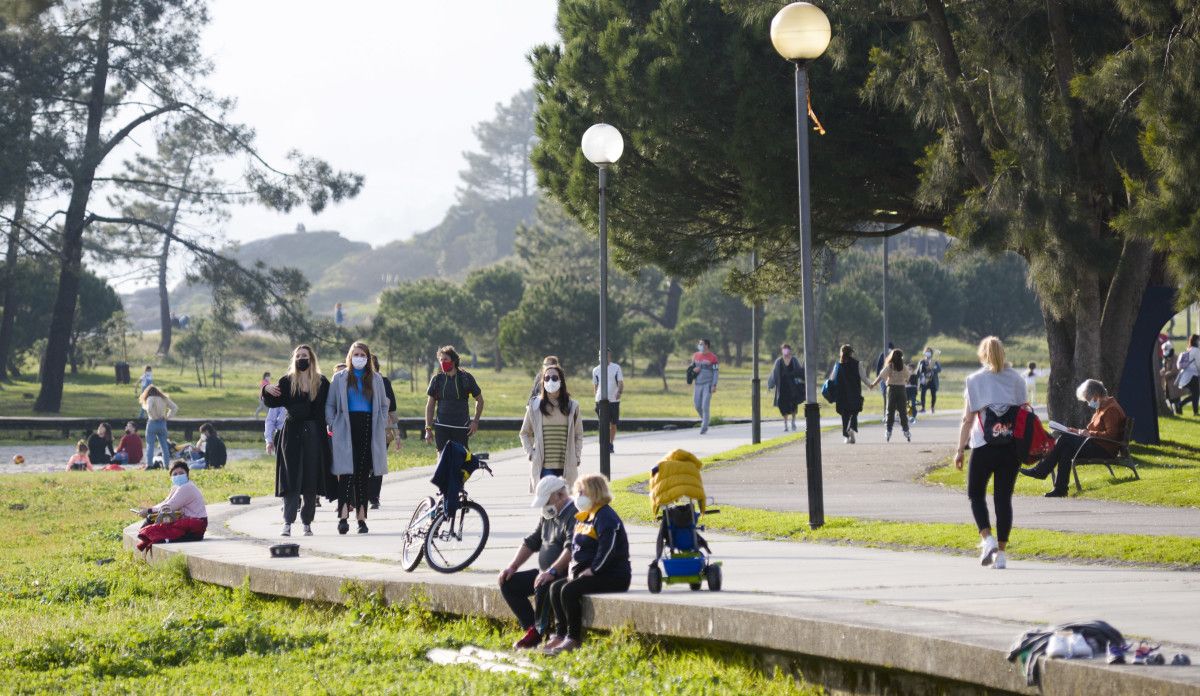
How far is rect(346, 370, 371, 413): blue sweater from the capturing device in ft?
46.2

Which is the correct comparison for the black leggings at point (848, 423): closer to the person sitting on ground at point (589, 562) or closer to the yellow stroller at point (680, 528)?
the yellow stroller at point (680, 528)

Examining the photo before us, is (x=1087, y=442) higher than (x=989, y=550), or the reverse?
(x=1087, y=442)

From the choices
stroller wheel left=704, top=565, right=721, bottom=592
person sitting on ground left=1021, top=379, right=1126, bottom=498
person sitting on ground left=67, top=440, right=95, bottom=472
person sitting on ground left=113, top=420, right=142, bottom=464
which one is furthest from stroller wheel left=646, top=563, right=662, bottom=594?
person sitting on ground left=113, top=420, right=142, bottom=464

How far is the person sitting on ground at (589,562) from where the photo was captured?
27.7 feet

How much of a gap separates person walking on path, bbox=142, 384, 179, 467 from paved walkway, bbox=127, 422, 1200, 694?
13.2m

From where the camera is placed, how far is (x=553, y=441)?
44.9 ft

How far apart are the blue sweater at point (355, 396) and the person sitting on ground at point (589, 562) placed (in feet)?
19.1

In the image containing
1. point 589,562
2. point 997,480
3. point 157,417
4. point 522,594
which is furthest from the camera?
point 157,417

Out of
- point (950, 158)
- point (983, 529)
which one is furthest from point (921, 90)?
point (983, 529)

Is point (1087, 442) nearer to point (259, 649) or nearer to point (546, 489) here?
point (546, 489)

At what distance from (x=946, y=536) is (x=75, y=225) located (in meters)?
40.3

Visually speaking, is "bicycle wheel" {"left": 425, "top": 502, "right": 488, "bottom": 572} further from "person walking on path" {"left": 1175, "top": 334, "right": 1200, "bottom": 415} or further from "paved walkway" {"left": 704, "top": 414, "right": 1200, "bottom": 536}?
"person walking on path" {"left": 1175, "top": 334, "right": 1200, "bottom": 415}

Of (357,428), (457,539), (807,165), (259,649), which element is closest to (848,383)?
(807,165)

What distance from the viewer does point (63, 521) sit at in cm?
1944
